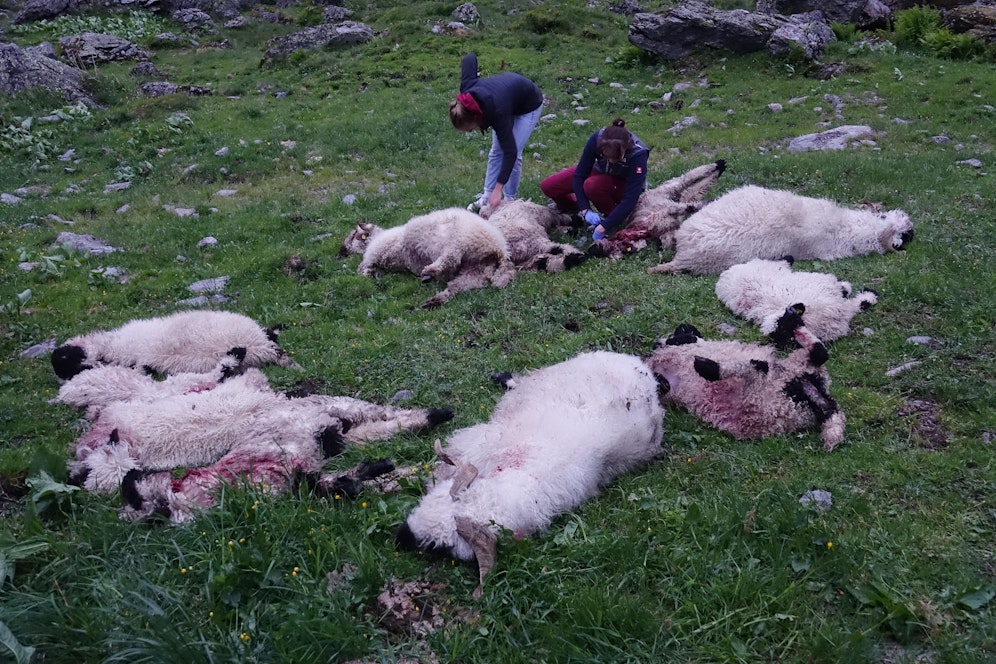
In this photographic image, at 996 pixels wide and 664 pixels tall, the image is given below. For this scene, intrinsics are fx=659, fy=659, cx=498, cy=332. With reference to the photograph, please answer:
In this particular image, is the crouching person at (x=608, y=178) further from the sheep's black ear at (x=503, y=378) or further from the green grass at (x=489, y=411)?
the sheep's black ear at (x=503, y=378)

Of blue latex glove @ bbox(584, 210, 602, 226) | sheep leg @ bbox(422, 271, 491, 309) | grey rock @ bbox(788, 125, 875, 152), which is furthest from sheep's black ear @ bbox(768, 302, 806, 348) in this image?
grey rock @ bbox(788, 125, 875, 152)

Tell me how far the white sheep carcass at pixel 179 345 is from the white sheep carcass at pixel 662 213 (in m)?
3.85

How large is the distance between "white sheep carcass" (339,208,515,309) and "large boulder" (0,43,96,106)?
12.4 meters

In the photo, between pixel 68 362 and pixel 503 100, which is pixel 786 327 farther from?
pixel 68 362

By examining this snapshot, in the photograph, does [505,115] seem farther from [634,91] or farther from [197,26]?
[197,26]

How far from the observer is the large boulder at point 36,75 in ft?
50.8

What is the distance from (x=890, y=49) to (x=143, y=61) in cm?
2084

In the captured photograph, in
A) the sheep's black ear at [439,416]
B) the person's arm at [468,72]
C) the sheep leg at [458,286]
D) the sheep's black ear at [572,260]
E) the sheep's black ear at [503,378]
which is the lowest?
the sheep leg at [458,286]

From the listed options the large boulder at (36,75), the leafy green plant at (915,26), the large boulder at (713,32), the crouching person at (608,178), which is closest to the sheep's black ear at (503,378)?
the crouching person at (608,178)

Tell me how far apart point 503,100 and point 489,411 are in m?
4.77

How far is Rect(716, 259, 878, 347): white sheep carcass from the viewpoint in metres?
5.62

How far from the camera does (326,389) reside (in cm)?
544

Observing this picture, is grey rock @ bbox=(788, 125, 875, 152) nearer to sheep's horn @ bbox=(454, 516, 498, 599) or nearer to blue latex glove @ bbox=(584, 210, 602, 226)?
blue latex glove @ bbox=(584, 210, 602, 226)

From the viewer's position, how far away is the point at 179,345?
576 cm
